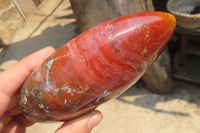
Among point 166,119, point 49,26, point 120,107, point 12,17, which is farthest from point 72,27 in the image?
point 166,119

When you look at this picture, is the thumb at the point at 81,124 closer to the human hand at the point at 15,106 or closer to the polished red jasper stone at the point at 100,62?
the human hand at the point at 15,106

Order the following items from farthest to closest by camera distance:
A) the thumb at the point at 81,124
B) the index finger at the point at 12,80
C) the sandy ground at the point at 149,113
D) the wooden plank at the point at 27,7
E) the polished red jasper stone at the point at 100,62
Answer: the wooden plank at the point at 27,7, the sandy ground at the point at 149,113, the index finger at the point at 12,80, the thumb at the point at 81,124, the polished red jasper stone at the point at 100,62

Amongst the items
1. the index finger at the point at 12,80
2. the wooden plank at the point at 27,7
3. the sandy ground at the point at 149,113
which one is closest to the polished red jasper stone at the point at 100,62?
the index finger at the point at 12,80

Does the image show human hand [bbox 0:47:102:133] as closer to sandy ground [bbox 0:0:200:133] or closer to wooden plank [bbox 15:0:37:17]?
sandy ground [bbox 0:0:200:133]

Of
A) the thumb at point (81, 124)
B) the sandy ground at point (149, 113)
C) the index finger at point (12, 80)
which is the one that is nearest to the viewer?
the thumb at point (81, 124)

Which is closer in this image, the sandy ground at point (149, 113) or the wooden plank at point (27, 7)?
the sandy ground at point (149, 113)

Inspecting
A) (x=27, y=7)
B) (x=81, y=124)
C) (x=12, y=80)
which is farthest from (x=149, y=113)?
(x=27, y=7)
